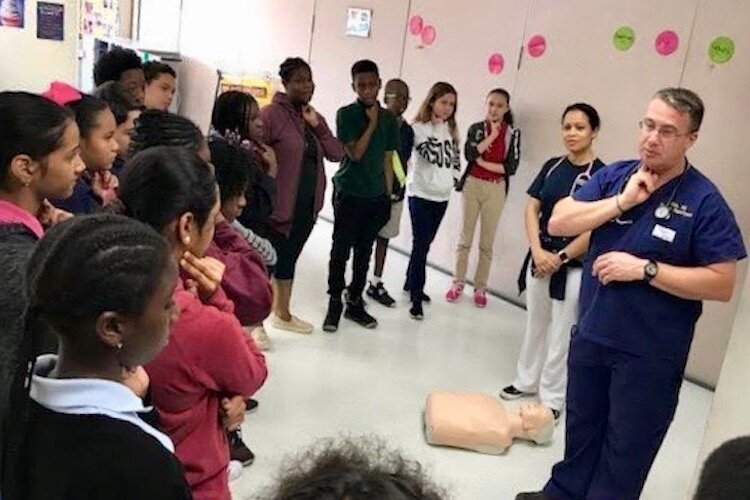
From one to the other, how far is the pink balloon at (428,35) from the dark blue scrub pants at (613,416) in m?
3.52

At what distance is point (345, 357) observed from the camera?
376cm

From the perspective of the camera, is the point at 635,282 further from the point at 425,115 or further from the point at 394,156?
the point at 425,115

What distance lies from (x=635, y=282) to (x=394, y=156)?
2101 mm

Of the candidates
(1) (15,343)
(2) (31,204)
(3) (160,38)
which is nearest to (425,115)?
(2) (31,204)

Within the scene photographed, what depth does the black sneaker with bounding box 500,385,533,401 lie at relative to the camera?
11.5ft

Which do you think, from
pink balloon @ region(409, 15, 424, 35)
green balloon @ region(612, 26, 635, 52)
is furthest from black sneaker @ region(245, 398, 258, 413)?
pink balloon @ region(409, 15, 424, 35)

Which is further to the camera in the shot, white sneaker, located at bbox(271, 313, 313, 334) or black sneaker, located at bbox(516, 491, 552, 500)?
white sneaker, located at bbox(271, 313, 313, 334)

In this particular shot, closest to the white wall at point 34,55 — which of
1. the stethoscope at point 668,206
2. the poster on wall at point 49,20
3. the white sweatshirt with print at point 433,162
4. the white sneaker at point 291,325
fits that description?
the poster on wall at point 49,20

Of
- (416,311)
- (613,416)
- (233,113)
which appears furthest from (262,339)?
(613,416)

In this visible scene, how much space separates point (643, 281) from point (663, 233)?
0.49ft

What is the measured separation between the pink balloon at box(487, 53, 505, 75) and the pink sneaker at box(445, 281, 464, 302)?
1433mm

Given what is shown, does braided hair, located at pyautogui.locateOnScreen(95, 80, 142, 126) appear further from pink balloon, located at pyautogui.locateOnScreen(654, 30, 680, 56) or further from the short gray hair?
pink balloon, located at pyautogui.locateOnScreen(654, 30, 680, 56)

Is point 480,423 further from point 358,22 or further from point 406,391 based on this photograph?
point 358,22

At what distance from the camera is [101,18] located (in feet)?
25.0
